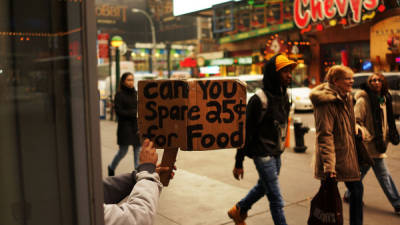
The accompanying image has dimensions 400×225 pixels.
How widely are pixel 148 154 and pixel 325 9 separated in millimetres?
22728

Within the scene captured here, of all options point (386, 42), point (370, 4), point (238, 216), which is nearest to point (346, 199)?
point (238, 216)

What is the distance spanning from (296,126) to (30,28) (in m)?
8.34

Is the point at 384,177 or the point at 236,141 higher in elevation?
the point at 236,141

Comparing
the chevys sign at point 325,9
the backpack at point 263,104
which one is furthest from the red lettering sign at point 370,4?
the backpack at point 263,104

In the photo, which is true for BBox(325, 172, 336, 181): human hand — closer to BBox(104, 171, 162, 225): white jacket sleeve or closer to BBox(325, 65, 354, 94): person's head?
BBox(325, 65, 354, 94): person's head

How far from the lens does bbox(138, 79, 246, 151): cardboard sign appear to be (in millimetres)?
2635

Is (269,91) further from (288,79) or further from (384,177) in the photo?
(384,177)

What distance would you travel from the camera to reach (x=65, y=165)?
210 centimetres

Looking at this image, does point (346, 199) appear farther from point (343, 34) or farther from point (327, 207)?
point (343, 34)

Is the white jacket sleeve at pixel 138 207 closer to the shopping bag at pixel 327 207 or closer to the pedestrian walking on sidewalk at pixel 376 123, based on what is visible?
the shopping bag at pixel 327 207

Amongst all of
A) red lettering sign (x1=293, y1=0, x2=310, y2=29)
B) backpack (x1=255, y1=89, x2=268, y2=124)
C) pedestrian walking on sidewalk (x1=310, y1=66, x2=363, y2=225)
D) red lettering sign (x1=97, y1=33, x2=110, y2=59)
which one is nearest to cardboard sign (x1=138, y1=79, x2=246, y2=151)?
backpack (x1=255, y1=89, x2=268, y2=124)

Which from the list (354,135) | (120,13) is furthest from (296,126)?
(120,13)

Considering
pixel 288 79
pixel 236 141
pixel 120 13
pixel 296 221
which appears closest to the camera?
pixel 236 141

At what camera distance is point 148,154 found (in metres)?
2.41
